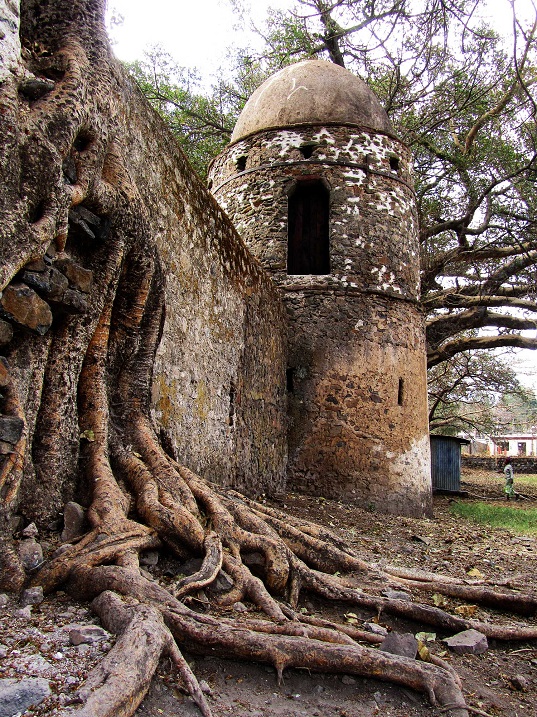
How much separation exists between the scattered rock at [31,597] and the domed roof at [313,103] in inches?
318

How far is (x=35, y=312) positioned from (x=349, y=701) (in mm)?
2282

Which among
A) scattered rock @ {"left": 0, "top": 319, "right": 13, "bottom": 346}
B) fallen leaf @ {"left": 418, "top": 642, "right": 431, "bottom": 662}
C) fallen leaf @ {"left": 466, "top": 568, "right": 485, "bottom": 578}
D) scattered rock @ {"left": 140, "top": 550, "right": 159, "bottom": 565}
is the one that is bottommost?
fallen leaf @ {"left": 418, "top": 642, "right": 431, "bottom": 662}

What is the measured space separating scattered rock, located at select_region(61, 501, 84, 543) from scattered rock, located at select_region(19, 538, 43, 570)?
21cm

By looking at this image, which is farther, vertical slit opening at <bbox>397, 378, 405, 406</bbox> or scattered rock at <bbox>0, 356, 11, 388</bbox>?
vertical slit opening at <bbox>397, 378, 405, 406</bbox>

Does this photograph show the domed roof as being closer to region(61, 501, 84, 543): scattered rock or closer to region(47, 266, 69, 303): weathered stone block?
region(47, 266, 69, 303): weathered stone block

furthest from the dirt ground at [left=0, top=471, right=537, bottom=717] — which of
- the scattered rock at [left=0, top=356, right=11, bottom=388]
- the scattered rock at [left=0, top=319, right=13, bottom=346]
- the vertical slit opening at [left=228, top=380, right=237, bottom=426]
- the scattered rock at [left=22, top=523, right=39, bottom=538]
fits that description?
the vertical slit opening at [left=228, top=380, right=237, bottom=426]

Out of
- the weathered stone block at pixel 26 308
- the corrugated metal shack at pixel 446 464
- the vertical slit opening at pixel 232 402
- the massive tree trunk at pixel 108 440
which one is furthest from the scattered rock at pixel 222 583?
the corrugated metal shack at pixel 446 464

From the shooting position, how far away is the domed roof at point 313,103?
934 centimetres

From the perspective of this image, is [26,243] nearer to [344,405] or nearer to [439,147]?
[344,405]

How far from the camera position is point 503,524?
30.0 ft

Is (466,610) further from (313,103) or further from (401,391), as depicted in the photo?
(313,103)

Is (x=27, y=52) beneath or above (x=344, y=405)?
above

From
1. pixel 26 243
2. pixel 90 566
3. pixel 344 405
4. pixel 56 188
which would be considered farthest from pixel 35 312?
pixel 344 405

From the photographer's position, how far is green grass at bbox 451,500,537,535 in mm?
8789
